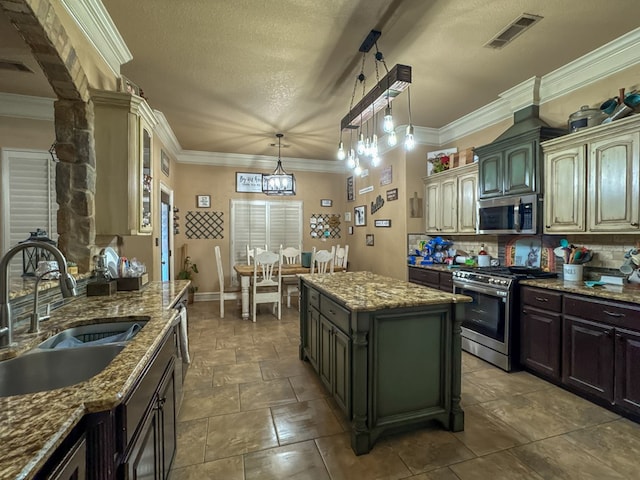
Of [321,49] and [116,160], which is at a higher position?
[321,49]

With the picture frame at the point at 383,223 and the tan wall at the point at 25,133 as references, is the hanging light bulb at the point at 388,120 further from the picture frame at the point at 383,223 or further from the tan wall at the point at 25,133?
the tan wall at the point at 25,133

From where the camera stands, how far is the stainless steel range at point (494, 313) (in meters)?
2.86

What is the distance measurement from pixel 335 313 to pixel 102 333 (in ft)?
4.42

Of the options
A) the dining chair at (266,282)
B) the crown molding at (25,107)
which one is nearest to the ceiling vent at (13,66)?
the crown molding at (25,107)

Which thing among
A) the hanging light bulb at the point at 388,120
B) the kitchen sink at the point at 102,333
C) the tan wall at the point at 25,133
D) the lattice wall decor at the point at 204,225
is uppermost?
the tan wall at the point at 25,133

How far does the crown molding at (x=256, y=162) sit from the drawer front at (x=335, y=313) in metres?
4.41

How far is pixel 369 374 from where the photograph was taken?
184 cm

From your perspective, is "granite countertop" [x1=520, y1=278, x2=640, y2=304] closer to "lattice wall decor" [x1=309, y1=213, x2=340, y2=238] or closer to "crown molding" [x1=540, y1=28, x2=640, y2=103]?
"crown molding" [x1=540, y1=28, x2=640, y2=103]

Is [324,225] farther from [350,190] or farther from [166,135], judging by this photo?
[166,135]

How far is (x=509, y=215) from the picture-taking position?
329 centimetres

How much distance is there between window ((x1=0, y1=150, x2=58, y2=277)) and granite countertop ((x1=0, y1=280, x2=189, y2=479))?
7.39 feet

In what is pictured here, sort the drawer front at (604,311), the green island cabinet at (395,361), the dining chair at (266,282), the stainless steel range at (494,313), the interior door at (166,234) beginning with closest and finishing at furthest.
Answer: the green island cabinet at (395,361) < the drawer front at (604,311) < the stainless steel range at (494,313) < the dining chair at (266,282) < the interior door at (166,234)

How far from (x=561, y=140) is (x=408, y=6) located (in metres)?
1.86

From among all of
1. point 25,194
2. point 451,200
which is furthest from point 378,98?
point 25,194
